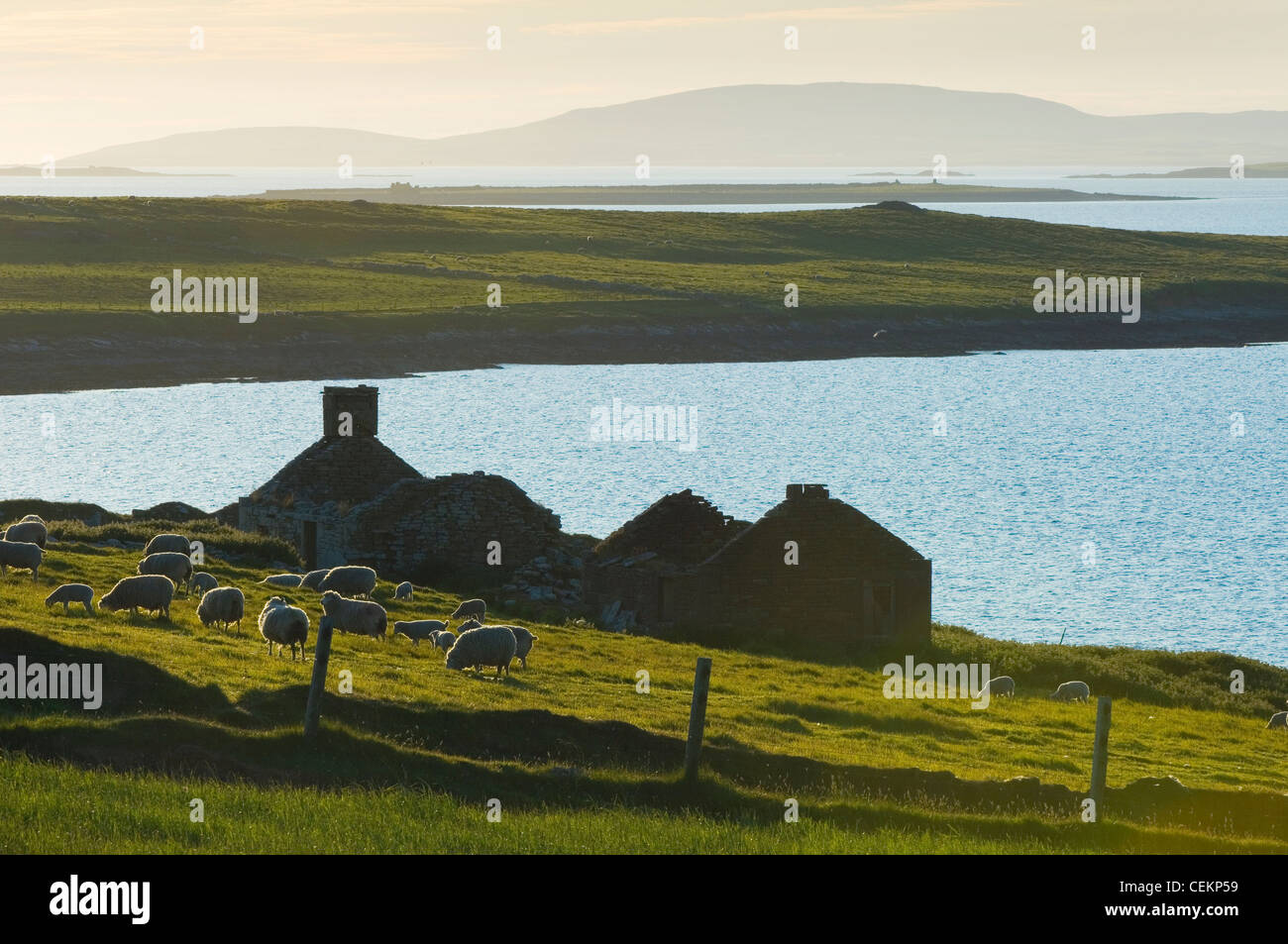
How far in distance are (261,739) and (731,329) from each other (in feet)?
547

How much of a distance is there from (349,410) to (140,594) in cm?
2096

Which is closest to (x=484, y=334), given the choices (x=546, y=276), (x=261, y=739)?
A: (x=546, y=276)

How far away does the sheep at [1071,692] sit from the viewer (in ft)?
147

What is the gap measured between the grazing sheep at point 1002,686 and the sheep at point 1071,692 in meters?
1.22

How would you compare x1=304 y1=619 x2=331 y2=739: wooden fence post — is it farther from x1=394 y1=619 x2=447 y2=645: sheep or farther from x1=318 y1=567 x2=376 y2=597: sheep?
x1=318 y1=567 x2=376 y2=597: sheep

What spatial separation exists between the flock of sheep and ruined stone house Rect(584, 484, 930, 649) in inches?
290

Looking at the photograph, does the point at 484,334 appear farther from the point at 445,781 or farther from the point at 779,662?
the point at 445,781

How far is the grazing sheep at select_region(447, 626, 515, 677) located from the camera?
105 feet

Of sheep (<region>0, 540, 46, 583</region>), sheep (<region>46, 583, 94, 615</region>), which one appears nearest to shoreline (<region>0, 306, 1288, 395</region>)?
sheep (<region>0, 540, 46, 583</region>)

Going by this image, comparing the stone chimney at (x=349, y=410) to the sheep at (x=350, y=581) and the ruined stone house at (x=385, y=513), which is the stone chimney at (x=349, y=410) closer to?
the ruined stone house at (x=385, y=513)

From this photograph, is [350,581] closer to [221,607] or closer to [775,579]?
[221,607]

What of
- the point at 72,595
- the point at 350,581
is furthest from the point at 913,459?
the point at 72,595

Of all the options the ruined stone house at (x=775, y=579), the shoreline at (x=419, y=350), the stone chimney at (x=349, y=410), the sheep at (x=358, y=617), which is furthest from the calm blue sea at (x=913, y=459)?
the sheep at (x=358, y=617)
